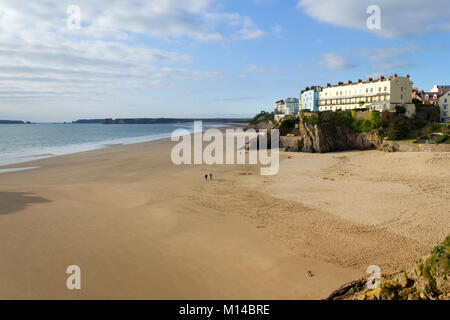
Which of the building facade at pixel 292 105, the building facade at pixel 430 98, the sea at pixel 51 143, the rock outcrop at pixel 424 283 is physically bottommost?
the rock outcrop at pixel 424 283

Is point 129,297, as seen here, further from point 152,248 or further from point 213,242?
point 213,242

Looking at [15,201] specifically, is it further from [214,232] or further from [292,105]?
[292,105]

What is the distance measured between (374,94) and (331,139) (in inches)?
781

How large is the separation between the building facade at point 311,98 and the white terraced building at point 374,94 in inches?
220

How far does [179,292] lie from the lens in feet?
27.0

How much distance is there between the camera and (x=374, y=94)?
170ft

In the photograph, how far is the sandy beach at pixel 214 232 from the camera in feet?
28.5
